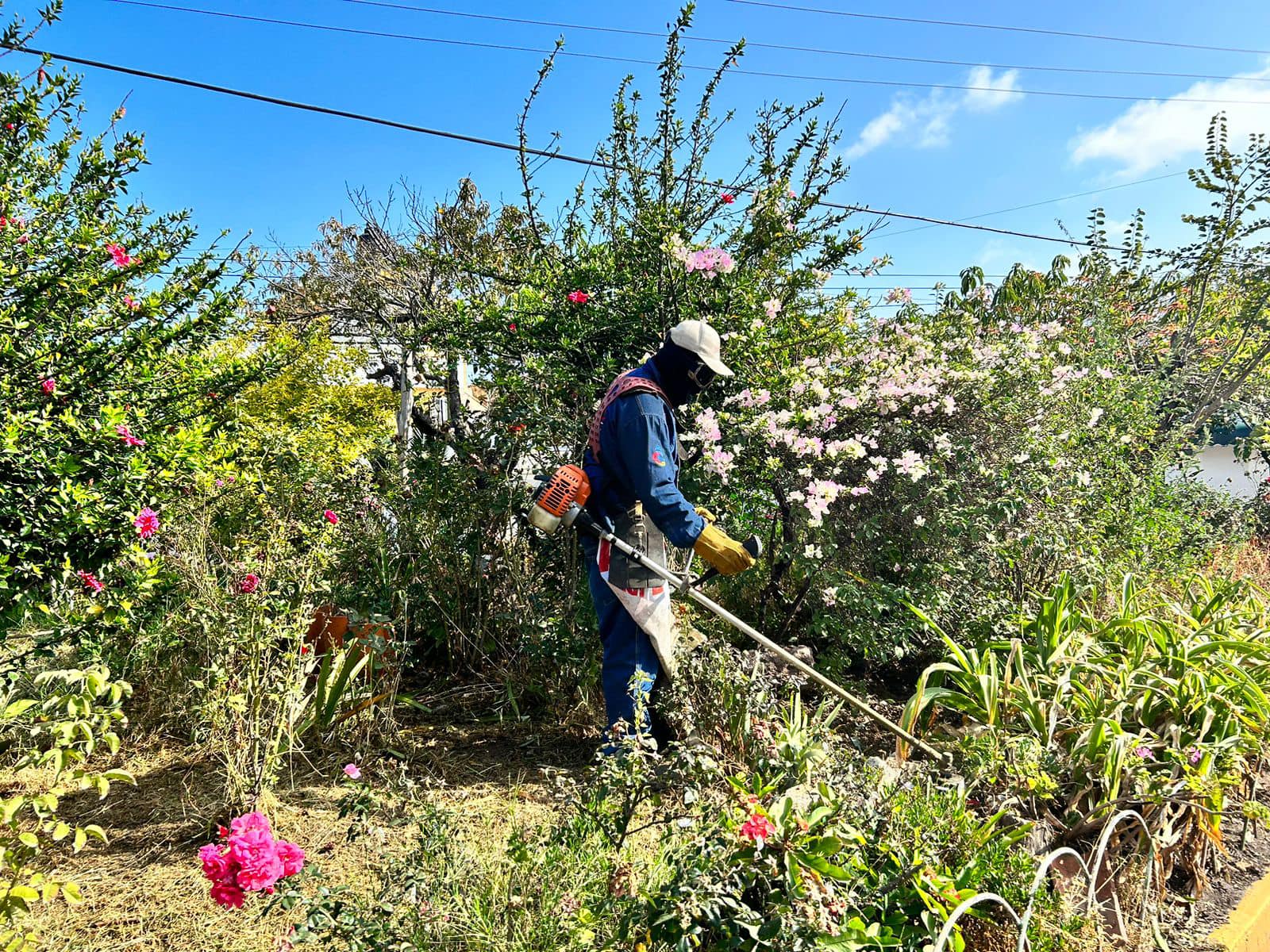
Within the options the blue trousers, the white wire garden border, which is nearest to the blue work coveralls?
the blue trousers

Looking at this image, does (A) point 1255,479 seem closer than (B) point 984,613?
No

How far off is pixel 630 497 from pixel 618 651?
63 centimetres

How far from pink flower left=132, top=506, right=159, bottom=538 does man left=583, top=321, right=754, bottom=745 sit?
1.60m

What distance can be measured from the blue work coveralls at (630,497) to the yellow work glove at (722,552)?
6 cm

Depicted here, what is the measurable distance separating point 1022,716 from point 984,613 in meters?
1.21

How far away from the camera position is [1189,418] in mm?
7180

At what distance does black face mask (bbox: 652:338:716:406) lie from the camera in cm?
291

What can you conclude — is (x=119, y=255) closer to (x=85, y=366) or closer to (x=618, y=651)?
(x=85, y=366)

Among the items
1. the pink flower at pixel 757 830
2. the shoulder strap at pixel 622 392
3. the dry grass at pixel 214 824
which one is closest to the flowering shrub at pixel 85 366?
the dry grass at pixel 214 824

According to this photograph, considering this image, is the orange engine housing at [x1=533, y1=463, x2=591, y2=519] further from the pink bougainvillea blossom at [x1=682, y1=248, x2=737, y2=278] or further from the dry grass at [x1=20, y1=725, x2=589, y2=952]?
the pink bougainvillea blossom at [x1=682, y1=248, x2=737, y2=278]

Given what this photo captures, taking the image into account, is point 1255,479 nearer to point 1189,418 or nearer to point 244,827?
point 1189,418

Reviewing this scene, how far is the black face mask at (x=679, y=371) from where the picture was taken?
2910mm

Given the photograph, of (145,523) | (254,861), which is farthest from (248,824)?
(145,523)

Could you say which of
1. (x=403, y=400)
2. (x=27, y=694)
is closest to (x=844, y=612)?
(x=27, y=694)
